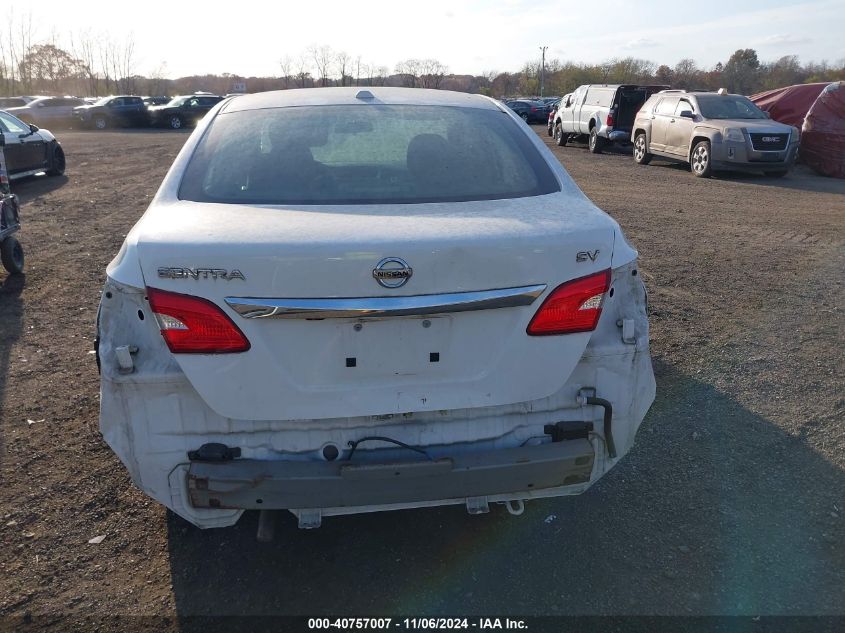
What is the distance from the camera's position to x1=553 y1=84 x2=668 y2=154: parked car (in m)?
20.3

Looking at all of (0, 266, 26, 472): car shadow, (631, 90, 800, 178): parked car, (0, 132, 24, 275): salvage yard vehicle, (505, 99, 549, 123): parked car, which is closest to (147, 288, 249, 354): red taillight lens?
(0, 266, 26, 472): car shadow

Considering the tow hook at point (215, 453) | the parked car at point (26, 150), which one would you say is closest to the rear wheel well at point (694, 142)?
the parked car at point (26, 150)

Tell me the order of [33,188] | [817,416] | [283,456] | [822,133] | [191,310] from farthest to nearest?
[822,133] < [33,188] < [817,416] < [283,456] < [191,310]

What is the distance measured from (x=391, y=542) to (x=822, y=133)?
54.8ft

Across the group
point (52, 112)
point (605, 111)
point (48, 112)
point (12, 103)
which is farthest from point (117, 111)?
point (605, 111)

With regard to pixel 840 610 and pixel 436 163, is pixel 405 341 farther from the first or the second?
pixel 840 610

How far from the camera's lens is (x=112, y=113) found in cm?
3534

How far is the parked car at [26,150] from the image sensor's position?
1346 cm

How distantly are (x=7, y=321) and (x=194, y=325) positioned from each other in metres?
4.53

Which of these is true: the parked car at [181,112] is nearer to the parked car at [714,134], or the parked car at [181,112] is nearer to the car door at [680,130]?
the parked car at [714,134]

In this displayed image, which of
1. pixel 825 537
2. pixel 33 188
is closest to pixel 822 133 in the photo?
pixel 825 537

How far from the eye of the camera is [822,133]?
16.2 meters

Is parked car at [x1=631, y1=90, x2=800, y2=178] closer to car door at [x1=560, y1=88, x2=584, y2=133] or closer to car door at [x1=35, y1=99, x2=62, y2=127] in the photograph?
car door at [x1=560, y1=88, x2=584, y2=133]

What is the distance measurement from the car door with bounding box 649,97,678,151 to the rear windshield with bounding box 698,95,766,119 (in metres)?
0.80
